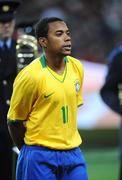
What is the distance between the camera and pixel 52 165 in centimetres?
656

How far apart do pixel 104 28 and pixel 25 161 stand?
11.8 metres

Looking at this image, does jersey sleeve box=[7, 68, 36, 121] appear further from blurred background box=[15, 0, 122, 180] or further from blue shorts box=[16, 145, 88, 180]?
blurred background box=[15, 0, 122, 180]

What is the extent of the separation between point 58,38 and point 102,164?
786 cm

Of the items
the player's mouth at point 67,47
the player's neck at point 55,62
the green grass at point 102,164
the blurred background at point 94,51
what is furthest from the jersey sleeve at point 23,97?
the blurred background at point 94,51

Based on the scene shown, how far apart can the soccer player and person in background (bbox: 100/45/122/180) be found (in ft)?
9.79

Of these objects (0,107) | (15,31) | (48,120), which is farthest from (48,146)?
(15,31)

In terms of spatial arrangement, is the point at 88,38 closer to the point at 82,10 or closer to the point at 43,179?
the point at 82,10

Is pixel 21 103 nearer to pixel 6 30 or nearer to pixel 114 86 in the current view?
pixel 6 30

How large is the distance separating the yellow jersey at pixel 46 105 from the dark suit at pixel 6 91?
196 cm

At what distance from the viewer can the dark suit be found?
8.62m

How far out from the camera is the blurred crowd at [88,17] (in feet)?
59.5

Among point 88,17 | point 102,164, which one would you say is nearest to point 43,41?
Result: point 102,164

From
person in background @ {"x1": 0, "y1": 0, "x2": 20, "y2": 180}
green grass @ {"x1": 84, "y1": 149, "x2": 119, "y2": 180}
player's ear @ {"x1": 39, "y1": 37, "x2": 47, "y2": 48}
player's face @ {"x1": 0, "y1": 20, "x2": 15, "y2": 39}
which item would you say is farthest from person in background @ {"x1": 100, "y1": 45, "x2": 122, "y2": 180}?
player's ear @ {"x1": 39, "y1": 37, "x2": 47, "y2": 48}

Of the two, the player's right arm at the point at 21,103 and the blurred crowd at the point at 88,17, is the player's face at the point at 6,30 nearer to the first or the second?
the player's right arm at the point at 21,103
